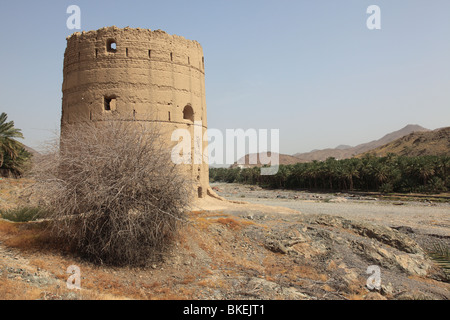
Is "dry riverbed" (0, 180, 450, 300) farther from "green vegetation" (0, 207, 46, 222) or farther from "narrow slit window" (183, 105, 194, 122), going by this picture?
"narrow slit window" (183, 105, 194, 122)

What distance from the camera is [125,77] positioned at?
15016mm

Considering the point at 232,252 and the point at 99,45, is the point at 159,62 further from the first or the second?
the point at 232,252

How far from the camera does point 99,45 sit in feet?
49.9

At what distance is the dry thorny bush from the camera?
862 cm

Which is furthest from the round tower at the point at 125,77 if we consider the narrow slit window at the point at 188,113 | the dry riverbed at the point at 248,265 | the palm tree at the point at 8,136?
the palm tree at the point at 8,136

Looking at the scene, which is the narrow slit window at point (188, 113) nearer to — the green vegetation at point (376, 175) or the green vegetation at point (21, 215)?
the green vegetation at point (21, 215)

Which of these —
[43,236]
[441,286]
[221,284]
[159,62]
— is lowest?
[441,286]

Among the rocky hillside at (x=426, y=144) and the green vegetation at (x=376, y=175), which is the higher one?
the rocky hillside at (x=426, y=144)

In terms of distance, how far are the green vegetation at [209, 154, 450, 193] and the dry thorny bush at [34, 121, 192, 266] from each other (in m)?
31.8

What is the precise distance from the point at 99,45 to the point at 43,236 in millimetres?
9526

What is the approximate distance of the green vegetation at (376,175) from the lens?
3316cm

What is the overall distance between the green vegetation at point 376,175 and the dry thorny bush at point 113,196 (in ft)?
104

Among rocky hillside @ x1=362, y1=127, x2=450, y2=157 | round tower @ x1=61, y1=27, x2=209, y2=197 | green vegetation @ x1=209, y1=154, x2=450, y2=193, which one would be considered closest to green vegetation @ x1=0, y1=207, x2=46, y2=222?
round tower @ x1=61, y1=27, x2=209, y2=197

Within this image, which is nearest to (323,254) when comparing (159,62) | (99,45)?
(159,62)
